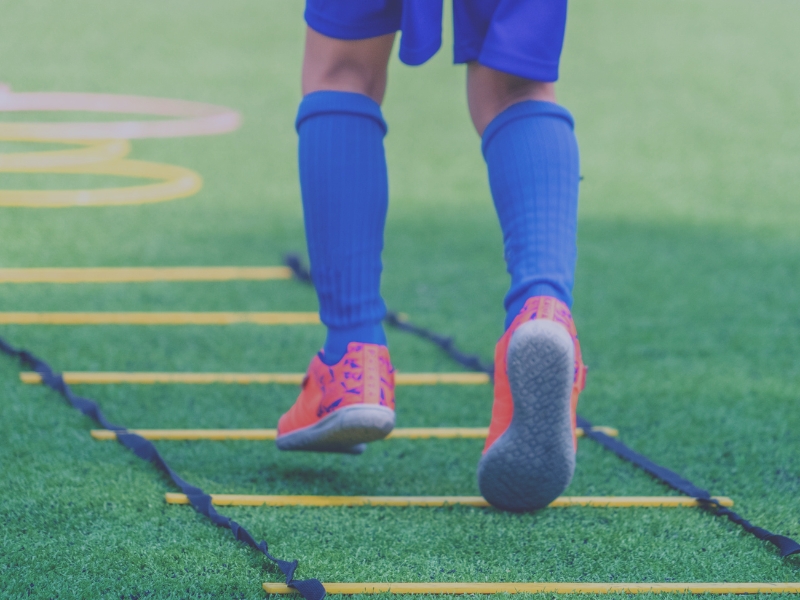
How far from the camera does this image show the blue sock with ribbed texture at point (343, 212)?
1.30 m

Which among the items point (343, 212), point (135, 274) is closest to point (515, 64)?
point (343, 212)

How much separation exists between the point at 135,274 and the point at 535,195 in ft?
6.39

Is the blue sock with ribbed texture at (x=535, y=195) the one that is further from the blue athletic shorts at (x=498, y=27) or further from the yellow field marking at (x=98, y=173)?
the yellow field marking at (x=98, y=173)

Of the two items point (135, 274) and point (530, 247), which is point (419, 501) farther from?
point (135, 274)

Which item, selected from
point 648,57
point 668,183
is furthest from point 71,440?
point 648,57

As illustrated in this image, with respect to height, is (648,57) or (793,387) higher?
(793,387)

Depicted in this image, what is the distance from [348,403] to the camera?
1.26 metres

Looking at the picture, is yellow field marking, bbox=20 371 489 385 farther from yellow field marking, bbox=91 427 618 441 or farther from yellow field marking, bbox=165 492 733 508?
yellow field marking, bbox=165 492 733 508

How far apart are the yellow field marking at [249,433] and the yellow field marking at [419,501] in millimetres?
277

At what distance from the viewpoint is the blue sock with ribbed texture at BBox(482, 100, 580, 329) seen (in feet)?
3.93

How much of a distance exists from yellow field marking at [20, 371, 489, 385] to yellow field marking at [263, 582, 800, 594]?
3.05ft

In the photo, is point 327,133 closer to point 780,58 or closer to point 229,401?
point 229,401

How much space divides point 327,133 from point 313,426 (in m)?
0.39

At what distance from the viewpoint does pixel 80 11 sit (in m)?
11.4
